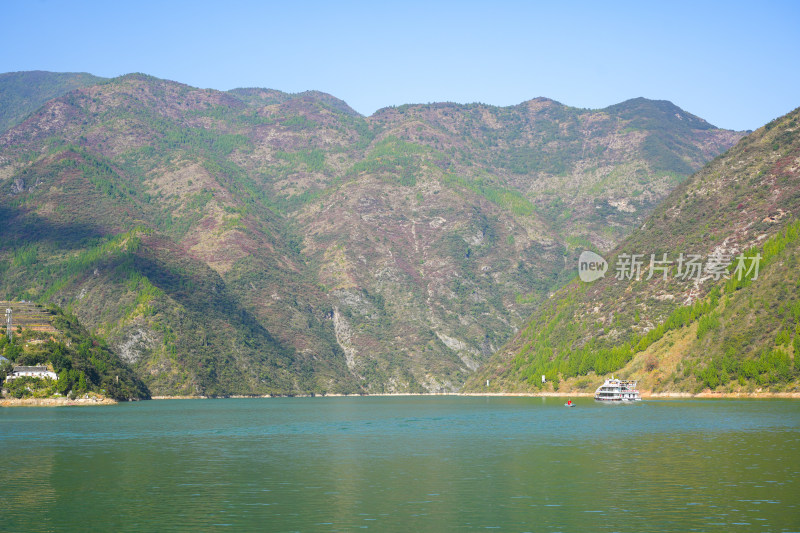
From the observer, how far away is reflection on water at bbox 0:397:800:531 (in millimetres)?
57219

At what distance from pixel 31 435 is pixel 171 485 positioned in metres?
65.0

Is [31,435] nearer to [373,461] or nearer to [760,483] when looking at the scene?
[373,461]

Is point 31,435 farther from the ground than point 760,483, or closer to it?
closer to it

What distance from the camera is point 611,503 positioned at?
204 feet

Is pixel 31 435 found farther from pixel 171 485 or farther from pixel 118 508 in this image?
pixel 118 508

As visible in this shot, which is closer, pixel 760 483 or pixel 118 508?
pixel 118 508

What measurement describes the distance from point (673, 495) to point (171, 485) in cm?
4553

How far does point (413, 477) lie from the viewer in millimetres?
77625

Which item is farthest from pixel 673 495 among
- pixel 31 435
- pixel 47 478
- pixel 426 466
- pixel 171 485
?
pixel 31 435

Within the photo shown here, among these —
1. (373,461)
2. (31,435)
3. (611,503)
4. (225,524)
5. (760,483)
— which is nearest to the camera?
(225,524)

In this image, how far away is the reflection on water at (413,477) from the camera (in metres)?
57.2

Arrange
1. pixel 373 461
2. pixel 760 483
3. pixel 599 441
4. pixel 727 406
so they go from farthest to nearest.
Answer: pixel 727 406, pixel 599 441, pixel 373 461, pixel 760 483

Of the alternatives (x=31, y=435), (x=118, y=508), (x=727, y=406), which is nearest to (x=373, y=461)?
(x=118, y=508)

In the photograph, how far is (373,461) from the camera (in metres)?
91.5
